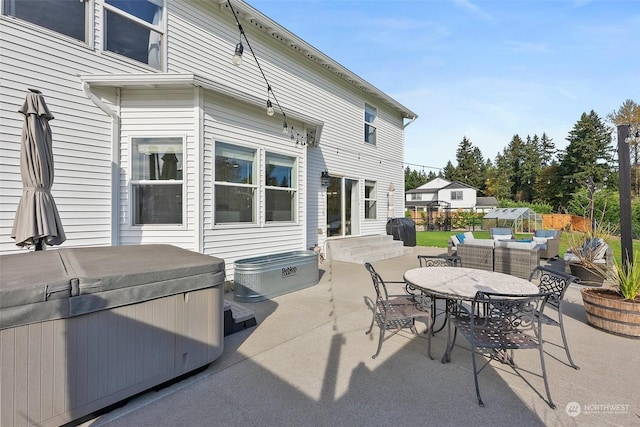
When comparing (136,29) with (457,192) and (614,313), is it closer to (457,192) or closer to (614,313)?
(614,313)

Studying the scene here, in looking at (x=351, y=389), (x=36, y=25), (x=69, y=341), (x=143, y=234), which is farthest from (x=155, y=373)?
(x=36, y=25)

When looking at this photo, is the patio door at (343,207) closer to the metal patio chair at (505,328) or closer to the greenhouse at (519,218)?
the metal patio chair at (505,328)

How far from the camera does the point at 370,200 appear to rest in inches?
436

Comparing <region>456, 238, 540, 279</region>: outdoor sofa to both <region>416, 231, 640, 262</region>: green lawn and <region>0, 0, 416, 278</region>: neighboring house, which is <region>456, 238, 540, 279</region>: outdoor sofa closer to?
<region>416, 231, 640, 262</region>: green lawn

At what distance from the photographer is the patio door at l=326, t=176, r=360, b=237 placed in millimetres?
9484

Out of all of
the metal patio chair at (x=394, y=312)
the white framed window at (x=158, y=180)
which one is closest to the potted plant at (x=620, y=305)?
the metal patio chair at (x=394, y=312)

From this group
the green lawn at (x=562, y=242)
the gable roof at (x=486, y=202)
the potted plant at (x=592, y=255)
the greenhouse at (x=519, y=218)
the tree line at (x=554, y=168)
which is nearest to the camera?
the potted plant at (x=592, y=255)

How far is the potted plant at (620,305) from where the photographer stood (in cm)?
350

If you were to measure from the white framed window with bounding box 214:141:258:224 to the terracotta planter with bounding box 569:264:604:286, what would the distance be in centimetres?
701

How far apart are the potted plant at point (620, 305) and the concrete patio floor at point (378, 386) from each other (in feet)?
0.48

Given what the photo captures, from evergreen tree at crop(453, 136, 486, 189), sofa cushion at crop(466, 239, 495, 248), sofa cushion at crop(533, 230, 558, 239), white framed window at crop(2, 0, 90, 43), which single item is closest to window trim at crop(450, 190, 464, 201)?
evergreen tree at crop(453, 136, 486, 189)

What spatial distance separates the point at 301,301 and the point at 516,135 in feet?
194

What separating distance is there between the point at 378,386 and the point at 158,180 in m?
4.85

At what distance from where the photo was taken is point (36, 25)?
4391 millimetres
